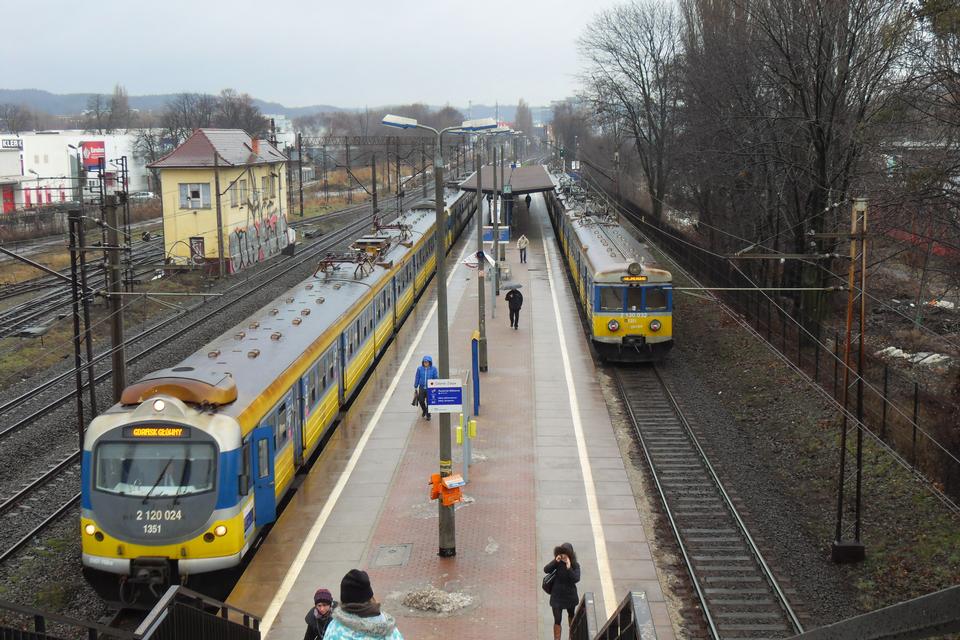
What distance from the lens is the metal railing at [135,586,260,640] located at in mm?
8117

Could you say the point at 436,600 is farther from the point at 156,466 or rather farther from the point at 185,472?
the point at 156,466

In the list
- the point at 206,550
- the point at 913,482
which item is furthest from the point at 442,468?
the point at 913,482

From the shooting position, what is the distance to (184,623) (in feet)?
29.0

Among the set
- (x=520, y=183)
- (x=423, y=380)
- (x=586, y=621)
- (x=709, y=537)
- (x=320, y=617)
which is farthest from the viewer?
(x=520, y=183)

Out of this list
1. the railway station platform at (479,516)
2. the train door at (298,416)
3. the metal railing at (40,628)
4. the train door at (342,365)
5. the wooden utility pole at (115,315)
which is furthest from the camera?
the train door at (342,365)

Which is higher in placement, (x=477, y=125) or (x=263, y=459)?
(x=477, y=125)

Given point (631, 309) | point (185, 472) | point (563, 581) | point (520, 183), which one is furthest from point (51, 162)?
point (563, 581)

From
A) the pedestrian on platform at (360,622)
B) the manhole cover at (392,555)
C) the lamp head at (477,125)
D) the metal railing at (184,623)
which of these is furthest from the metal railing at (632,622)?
the lamp head at (477,125)

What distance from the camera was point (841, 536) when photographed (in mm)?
15539

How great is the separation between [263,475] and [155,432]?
2.07 m

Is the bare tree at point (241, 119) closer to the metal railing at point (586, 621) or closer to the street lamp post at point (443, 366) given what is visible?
the street lamp post at point (443, 366)

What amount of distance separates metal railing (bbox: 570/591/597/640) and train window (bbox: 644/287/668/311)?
55.6ft

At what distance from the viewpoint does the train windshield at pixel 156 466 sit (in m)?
12.4

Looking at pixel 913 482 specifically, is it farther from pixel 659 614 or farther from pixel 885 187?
pixel 885 187
